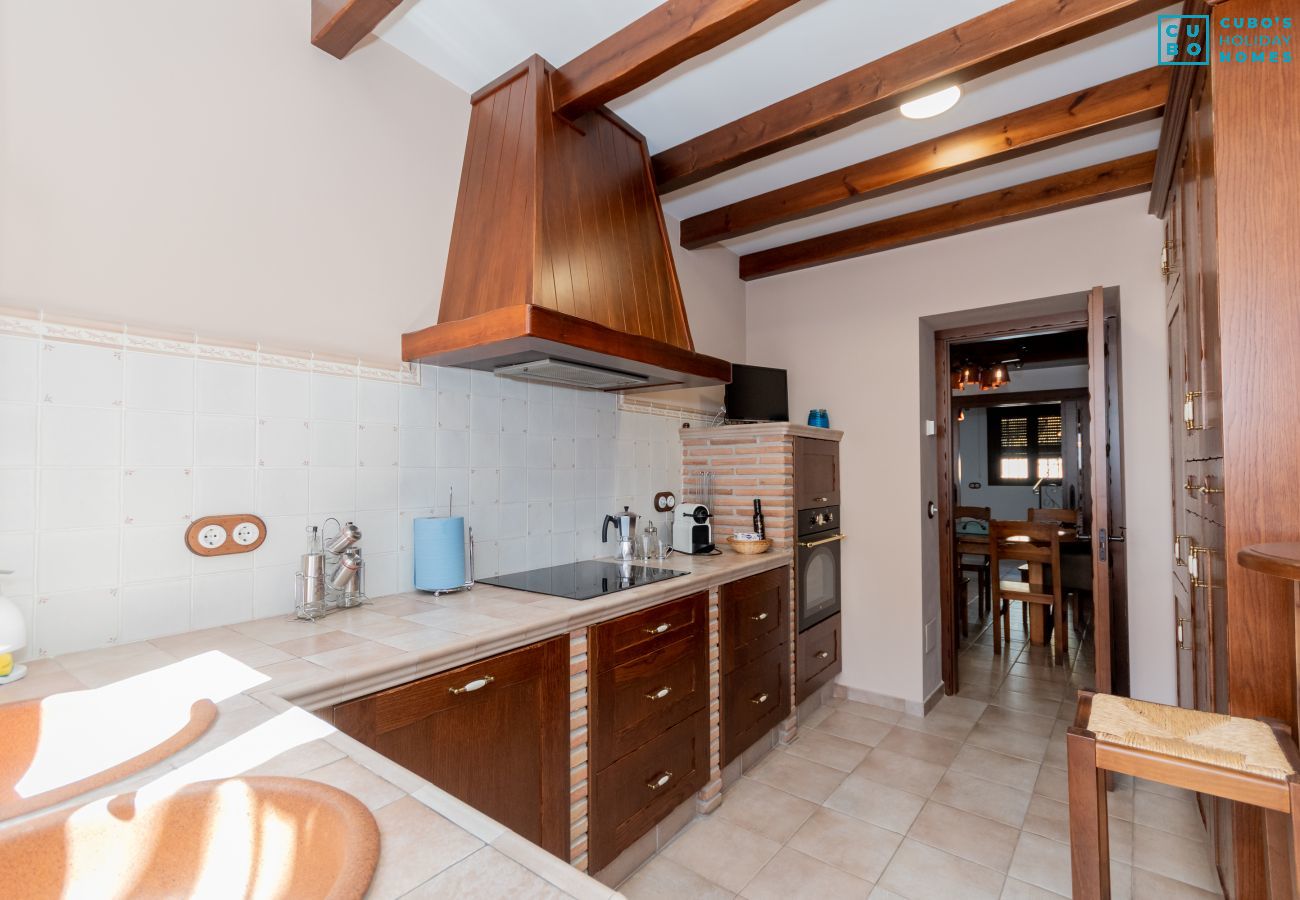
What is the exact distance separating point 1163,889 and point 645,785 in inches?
65.8

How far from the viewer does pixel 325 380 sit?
182cm

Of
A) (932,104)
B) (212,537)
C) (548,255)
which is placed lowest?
(212,537)

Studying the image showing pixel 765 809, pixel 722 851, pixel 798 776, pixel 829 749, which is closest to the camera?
pixel 722 851

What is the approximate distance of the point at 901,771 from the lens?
2.60 meters

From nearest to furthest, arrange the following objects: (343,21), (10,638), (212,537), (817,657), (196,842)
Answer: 1. (196,842)
2. (10,638)
3. (212,537)
4. (343,21)
5. (817,657)

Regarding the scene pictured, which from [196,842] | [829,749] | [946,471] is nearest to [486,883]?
[196,842]

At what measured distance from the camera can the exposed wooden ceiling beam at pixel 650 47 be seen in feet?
5.31

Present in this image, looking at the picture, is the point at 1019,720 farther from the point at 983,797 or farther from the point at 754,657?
the point at 754,657

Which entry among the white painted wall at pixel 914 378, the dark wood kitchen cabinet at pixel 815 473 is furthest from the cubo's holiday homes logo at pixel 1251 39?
the dark wood kitchen cabinet at pixel 815 473

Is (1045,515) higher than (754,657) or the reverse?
higher

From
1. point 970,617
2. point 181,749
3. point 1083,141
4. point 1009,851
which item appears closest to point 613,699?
point 181,749

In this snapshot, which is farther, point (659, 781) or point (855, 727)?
point (855, 727)

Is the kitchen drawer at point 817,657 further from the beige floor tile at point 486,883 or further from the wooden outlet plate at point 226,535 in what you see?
the beige floor tile at point 486,883

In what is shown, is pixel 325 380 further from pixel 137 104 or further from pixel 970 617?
pixel 970 617
